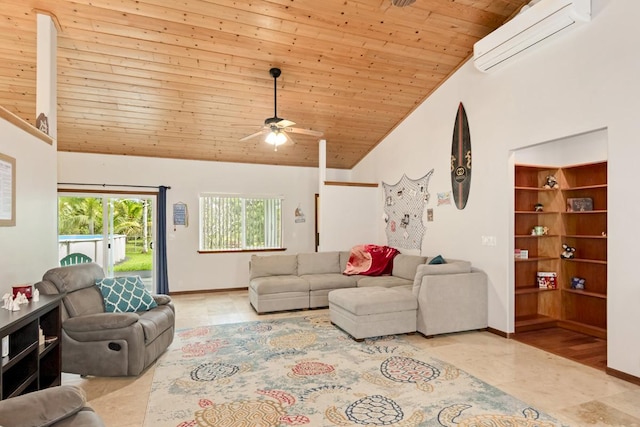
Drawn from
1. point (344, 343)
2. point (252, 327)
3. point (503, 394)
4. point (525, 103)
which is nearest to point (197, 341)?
point (252, 327)

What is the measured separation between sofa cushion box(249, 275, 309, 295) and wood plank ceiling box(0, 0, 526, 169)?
8.15 ft

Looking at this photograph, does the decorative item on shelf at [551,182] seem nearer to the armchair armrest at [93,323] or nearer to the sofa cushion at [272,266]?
the sofa cushion at [272,266]

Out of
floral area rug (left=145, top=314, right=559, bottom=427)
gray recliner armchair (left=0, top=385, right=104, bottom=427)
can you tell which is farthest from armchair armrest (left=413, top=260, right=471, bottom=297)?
gray recliner armchair (left=0, top=385, right=104, bottom=427)

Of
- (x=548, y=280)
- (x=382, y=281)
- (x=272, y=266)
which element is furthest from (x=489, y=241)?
(x=272, y=266)

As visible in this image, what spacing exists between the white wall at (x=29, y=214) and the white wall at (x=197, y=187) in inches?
106

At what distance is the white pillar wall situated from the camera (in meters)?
3.66

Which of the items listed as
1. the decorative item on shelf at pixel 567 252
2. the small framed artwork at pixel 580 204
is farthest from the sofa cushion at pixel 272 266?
the small framed artwork at pixel 580 204

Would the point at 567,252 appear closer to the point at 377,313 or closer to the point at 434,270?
the point at 434,270

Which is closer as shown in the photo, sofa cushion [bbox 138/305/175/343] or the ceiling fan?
sofa cushion [bbox 138/305/175/343]

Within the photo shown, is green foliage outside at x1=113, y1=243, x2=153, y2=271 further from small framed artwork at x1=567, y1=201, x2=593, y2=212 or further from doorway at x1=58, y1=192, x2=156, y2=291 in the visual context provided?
small framed artwork at x1=567, y1=201, x2=593, y2=212

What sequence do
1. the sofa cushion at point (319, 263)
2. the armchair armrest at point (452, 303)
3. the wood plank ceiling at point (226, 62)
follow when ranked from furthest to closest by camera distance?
the sofa cushion at point (319, 263) < the armchair armrest at point (452, 303) < the wood plank ceiling at point (226, 62)

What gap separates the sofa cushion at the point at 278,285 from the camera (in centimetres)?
527

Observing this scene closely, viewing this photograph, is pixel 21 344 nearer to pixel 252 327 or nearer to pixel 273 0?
pixel 252 327

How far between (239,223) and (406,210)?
3294 mm
